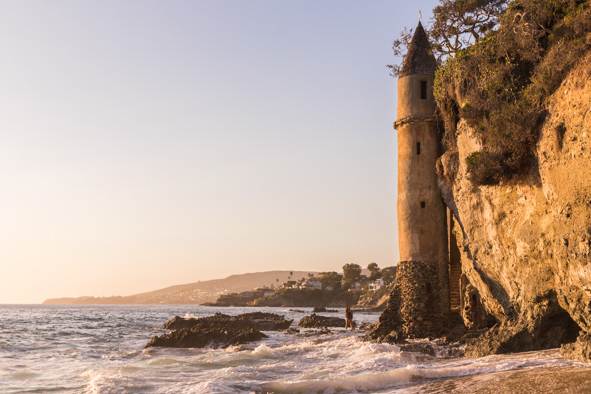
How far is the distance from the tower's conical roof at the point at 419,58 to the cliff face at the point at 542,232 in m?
5.69

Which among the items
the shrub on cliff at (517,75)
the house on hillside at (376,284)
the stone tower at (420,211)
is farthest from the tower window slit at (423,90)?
the house on hillside at (376,284)

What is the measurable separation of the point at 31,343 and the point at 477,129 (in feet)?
86.4

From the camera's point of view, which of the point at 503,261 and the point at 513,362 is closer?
the point at 513,362

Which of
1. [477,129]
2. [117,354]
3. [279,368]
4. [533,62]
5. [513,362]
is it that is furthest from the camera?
[117,354]

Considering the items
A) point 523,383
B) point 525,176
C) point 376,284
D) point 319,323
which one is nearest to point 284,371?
point 523,383

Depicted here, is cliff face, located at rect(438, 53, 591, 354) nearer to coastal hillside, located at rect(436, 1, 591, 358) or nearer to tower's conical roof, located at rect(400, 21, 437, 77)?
coastal hillside, located at rect(436, 1, 591, 358)

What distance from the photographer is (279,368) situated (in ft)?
55.7

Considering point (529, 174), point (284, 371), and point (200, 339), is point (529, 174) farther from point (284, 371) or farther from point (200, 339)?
point (200, 339)

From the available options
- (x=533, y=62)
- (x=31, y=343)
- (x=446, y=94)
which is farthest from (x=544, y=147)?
(x=31, y=343)

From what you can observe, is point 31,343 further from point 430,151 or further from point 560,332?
point 560,332

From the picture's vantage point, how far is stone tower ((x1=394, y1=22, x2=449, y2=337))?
24.6 meters

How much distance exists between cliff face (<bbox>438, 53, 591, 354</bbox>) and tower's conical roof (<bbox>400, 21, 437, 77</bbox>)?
569cm

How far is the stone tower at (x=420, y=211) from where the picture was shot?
80.7ft

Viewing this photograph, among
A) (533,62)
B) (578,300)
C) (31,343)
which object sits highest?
(533,62)
